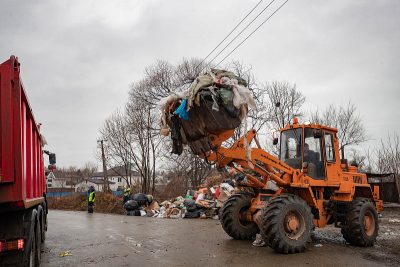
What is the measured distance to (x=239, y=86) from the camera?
23.7ft

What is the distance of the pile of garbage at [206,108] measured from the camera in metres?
7.08

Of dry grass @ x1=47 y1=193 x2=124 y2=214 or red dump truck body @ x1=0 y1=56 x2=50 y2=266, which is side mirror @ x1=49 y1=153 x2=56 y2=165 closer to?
red dump truck body @ x1=0 y1=56 x2=50 y2=266

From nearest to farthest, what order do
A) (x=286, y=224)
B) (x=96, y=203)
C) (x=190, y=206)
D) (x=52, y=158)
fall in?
(x=286, y=224) → (x=52, y=158) → (x=190, y=206) → (x=96, y=203)

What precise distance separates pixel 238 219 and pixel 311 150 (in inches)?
99.9

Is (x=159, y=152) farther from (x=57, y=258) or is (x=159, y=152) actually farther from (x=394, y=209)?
(x=57, y=258)

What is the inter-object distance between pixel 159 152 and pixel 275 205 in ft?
75.9

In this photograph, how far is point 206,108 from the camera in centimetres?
715

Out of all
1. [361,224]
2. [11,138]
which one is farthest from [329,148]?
[11,138]

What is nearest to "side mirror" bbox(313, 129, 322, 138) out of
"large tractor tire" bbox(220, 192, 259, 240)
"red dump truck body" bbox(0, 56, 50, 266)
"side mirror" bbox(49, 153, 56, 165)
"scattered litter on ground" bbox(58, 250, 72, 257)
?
"large tractor tire" bbox(220, 192, 259, 240)

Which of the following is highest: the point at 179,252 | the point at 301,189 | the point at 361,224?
the point at 301,189

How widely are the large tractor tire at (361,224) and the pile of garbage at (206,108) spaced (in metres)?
4.12

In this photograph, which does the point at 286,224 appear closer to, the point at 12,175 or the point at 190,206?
the point at 12,175

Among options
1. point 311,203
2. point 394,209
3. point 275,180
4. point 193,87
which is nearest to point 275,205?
point 275,180

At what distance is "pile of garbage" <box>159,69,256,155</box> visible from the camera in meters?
7.08
